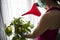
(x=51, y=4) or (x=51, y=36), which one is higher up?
(x=51, y=4)

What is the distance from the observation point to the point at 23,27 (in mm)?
1133

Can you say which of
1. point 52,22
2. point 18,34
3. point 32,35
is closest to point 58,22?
point 52,22

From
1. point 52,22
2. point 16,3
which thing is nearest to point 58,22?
point 52,22

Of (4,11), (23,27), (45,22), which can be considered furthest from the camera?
(4,11)

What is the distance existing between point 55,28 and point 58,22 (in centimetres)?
6

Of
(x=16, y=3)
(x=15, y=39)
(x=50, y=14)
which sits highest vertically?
(x=50, y=14)

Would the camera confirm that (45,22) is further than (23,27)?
No

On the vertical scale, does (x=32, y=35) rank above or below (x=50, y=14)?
below

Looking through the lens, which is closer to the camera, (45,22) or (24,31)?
(45,22)

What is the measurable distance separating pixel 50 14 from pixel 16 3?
76cm

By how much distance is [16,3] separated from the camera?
1.71 meters

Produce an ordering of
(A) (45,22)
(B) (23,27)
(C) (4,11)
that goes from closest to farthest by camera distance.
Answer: (A) (45,22), (B) (23,27), (C) (4,11)

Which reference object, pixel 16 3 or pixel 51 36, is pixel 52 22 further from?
pixel 16 3

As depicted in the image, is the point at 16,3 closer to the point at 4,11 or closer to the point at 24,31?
the point at 4,11
